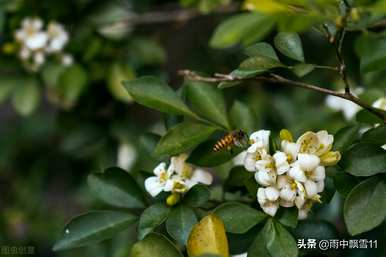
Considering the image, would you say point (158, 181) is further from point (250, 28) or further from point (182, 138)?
point (250, 28)

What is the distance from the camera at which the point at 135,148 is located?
1759 mm

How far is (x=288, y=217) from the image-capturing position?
0.91 meters

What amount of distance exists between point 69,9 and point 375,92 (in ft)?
A: 2.69

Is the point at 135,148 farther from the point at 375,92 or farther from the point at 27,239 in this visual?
the point at 375,92

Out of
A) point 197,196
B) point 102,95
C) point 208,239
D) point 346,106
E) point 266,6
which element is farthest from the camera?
point 102,95

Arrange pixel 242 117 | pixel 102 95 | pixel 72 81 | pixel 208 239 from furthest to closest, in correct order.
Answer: pixel 102 95 → pixel 72 81 → pixel 242 117 → pixel 208 239

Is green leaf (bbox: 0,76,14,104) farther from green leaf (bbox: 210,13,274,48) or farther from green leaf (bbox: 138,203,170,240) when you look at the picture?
green leaf (bbox: 210,13,274,48)

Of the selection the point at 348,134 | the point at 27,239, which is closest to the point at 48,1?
the point at 27,239

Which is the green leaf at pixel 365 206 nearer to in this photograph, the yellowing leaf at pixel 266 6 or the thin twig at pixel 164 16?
the yellowing leaf at pixel 266 6

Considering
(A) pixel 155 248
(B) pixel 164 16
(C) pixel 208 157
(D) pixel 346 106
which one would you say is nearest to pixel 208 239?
(A) pixel 155 248

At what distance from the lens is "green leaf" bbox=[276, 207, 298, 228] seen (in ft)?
2.96

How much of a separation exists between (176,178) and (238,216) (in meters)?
0.12

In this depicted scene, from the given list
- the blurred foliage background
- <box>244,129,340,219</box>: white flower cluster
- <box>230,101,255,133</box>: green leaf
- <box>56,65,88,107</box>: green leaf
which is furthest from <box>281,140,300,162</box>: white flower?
<box>56,65,88,107</box>: green leaf

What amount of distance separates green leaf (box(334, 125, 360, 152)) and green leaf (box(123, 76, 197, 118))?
0.22m
